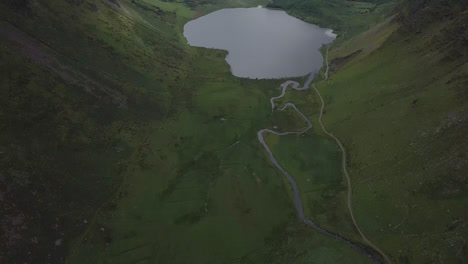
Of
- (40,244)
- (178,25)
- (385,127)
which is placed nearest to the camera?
(40,244)

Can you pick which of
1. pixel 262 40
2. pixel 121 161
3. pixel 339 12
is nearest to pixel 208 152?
pixel 121 161

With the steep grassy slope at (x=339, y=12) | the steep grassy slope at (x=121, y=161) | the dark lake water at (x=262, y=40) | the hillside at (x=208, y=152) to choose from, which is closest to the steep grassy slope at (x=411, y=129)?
the hillside at (x=208, y=152)

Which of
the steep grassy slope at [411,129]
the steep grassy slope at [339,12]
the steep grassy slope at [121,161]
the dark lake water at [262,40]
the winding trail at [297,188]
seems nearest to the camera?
the steep grassy slope at [411,129]

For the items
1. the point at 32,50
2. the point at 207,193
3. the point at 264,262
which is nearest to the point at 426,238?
the point at 264,262

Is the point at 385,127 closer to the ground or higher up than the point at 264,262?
higher up

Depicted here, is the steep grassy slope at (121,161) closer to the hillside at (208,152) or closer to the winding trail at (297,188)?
the hillside at (208,152)

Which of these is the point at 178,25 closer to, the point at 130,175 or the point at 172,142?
the point at 172,142
